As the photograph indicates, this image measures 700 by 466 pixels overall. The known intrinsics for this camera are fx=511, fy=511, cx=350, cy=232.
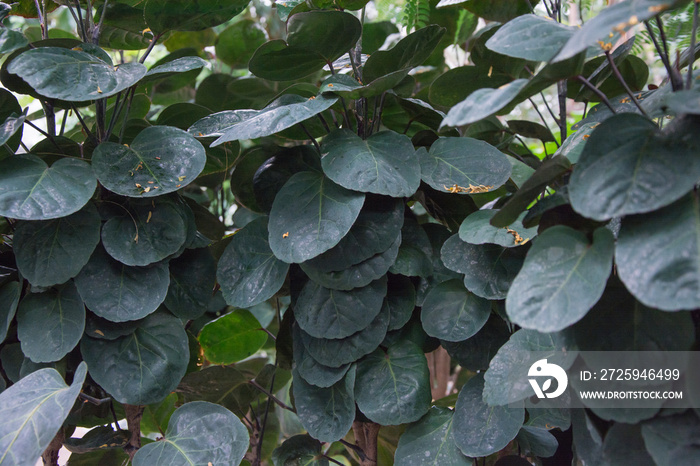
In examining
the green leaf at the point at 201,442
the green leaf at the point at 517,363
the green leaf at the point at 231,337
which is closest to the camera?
the green leaf at the point at 517,363

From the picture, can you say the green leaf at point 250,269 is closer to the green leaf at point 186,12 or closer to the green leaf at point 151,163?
the green leaf at point 151,163

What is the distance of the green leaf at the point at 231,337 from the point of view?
1.20 metres

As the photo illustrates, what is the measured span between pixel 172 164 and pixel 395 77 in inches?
17.4

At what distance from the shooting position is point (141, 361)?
3.20 ft

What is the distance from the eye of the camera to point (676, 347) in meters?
0.64

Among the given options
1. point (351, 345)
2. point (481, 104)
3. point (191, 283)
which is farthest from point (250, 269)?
point (481, 104)

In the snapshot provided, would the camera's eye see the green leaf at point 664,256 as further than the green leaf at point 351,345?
No

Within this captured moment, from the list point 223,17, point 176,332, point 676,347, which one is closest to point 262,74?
point 223,17

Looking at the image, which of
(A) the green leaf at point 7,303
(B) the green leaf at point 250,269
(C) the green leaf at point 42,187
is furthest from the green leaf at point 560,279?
(A) the green leaf at point 7,303

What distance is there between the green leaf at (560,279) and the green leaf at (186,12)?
0.79 metres

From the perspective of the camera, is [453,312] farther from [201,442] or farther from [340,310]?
[201,442]

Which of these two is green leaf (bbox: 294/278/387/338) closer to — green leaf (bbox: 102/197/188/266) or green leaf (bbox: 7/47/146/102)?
green leaf (bbox: 102/197/188/266)

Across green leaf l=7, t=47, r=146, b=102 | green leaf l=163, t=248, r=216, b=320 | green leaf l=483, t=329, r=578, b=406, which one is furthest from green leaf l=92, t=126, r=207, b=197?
green leaf l=483, t=329, r=578, b=406

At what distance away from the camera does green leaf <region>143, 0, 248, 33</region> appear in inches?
40.9
